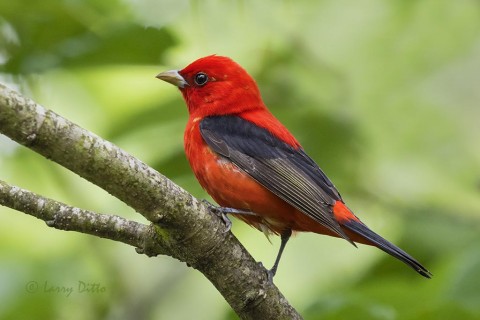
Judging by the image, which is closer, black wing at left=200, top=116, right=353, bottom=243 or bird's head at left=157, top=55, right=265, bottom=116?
black wing at left=200, top=116, right=353, bottom=243

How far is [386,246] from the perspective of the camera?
488 centimetres

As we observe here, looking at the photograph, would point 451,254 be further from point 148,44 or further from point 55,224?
point 55,224

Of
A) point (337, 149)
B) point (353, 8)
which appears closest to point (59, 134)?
point (337, 149)

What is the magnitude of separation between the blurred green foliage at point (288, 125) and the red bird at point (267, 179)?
38 centimetres

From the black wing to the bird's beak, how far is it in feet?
2.01

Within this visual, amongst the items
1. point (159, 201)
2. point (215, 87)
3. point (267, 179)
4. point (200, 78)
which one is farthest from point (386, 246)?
point (200, 78)

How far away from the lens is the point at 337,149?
246 inches

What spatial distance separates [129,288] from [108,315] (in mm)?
262

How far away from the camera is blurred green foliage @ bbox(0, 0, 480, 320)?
5.34 metres

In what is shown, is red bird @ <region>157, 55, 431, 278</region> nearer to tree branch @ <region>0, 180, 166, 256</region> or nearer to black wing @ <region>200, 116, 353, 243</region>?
black wing @ <region>200, 116, 353, 243</region>

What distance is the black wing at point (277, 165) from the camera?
504 cm

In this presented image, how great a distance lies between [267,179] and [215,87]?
1286 millimetres
